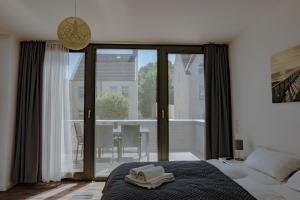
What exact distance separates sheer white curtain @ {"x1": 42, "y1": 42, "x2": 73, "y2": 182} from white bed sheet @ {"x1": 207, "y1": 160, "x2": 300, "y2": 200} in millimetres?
2670

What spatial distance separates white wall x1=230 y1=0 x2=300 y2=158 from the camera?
2.55 metres

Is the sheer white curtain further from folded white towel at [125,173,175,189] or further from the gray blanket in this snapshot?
folded white towel at [125,173,175,189]

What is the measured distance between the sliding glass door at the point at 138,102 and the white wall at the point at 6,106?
93 cm

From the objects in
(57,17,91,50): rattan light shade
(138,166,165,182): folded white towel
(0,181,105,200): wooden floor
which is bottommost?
(0,181,105,200): wooden floor

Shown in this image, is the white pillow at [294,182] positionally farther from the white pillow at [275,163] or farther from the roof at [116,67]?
the roof at [116,67]

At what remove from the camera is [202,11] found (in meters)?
2.94

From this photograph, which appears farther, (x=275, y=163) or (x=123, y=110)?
(x=123, y=110)

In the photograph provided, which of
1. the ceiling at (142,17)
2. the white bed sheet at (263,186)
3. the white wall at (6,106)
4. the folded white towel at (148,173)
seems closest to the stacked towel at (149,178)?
the folded white towel at (148,173)

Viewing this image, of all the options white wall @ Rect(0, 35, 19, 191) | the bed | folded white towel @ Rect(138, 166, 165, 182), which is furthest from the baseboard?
folded white towel @ Rect(138, 166, 165, 182)

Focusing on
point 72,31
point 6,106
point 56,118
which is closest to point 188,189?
point 72,31

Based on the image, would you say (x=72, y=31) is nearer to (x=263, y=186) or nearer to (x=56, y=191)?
(x=263, y=186)

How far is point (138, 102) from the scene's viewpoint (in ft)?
14.0

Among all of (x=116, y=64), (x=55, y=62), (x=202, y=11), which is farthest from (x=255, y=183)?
(x=55, y=62)

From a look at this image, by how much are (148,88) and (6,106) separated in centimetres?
229
